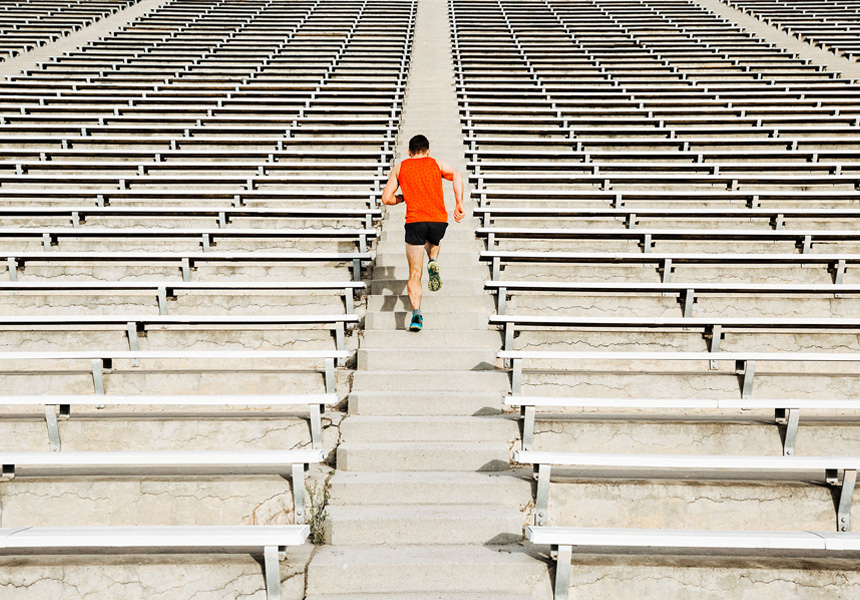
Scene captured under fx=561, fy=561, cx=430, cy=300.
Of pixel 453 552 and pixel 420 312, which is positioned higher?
pixel 420 312

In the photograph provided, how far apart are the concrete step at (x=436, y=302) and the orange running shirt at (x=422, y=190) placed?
0.60 meters

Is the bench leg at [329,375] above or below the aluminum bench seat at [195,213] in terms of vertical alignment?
below

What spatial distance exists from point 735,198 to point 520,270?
265 cm

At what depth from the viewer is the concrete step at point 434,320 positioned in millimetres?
3986

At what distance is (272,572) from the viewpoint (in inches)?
96.7

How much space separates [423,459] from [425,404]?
15.2 inches

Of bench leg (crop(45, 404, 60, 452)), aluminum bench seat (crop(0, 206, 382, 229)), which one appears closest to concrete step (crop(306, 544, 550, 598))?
bench leg (crop(45, 404, 60, 452))

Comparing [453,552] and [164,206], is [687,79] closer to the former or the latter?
[164,206]

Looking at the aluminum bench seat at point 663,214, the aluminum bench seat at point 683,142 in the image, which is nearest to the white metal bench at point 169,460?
the aluminum bench seat at point 663,214

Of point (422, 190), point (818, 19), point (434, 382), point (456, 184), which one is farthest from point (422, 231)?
point (818, 19)

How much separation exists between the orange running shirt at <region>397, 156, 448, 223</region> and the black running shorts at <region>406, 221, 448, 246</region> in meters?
0.03

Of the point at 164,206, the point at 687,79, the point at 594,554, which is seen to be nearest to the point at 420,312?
the point at 594,554

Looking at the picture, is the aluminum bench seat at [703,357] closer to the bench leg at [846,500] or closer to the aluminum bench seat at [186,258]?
the bench leg at [846,500]

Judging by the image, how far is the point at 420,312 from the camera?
3904mm
